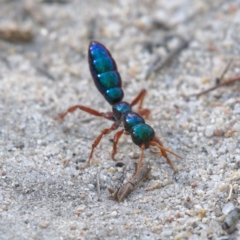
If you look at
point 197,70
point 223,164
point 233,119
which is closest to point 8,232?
point 223,164

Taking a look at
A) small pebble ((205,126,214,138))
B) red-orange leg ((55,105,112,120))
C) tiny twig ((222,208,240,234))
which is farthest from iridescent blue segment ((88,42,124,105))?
tiny twig ((222,208,240,234))

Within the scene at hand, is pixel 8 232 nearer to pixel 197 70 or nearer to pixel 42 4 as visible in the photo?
pixel 197 70

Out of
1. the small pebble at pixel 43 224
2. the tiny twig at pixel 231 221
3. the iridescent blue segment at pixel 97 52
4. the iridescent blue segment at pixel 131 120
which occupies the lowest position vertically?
the small pebble at pixel 43 224

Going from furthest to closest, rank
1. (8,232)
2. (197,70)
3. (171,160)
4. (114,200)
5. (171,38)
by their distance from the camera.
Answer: (171,38) < (197,70) < (171,160) < (114,200) < (8,232)

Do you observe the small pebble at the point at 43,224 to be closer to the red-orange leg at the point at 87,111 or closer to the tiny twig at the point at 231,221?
the tiny twig at the point at 231,221

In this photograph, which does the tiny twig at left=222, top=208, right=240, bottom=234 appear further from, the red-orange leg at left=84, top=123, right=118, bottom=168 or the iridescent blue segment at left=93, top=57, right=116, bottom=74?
the iridescent blue segment at left=93, top=57, right=116, bottom=74

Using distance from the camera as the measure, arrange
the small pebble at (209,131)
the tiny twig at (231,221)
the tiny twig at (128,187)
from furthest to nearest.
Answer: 1. the small pebble at (209,131)
2. the tiny twig at (128,187)
3. the tiny twig at (231,221)

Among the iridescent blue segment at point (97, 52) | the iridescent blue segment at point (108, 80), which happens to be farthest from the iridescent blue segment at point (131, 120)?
the iridescent blue segment at point (97, 52)
